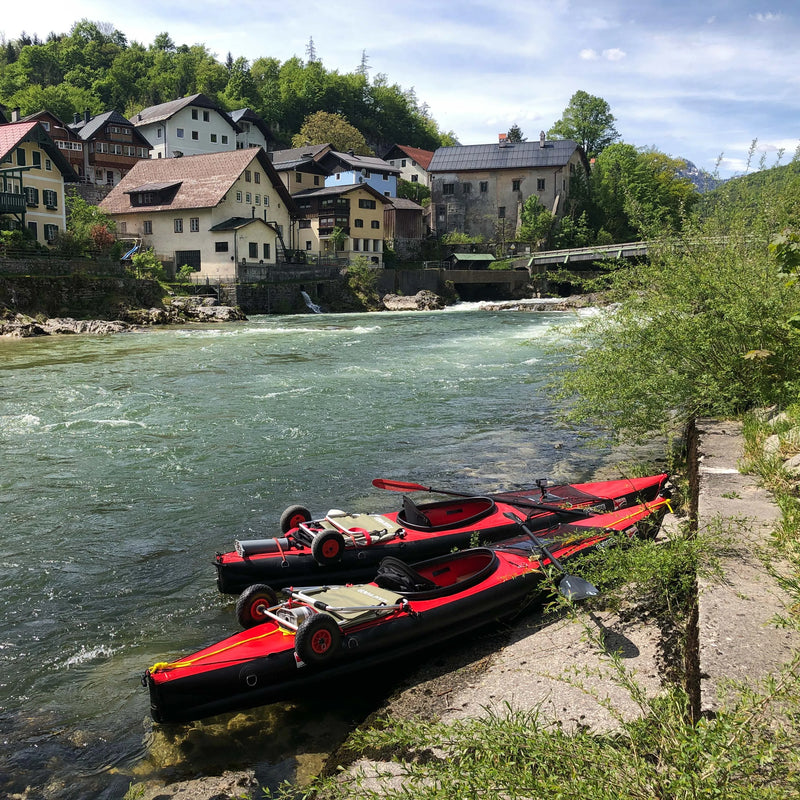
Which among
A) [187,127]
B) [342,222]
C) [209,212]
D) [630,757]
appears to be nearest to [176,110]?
[187,127]

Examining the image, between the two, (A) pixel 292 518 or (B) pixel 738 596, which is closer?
(B) pixel 738 596

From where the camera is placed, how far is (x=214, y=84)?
99812mm

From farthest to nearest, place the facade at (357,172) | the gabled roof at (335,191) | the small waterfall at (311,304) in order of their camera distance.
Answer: the facade at (357,172)
the gabled roof at (335,191)
the small waterfall at (311,304)

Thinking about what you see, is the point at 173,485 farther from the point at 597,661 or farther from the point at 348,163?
the point at 348,163

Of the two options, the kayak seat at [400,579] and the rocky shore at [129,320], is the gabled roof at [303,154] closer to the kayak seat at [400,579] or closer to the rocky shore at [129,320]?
the rocky shore at [129,320]

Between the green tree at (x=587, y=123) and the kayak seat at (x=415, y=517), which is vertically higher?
the green tree at (x=587, y=123)

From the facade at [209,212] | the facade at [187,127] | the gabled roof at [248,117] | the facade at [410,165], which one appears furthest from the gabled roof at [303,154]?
the facade at [410,165]

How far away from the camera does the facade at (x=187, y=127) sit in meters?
69.1

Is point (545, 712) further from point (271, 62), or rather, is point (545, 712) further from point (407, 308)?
point (271, 62)

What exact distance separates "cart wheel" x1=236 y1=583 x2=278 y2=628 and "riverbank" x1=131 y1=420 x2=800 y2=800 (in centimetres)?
112

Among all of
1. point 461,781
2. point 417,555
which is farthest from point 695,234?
point 461,781

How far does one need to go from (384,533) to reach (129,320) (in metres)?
30.1

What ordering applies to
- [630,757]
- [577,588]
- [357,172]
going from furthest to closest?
[357,172]
[577,588]
[630,757]

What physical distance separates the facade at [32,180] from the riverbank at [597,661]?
37.2 m
